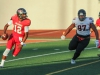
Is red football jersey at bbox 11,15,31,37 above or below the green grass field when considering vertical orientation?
above

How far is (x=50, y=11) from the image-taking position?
33.2 metres

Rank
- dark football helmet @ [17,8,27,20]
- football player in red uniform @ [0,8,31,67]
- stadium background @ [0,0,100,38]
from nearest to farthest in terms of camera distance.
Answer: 1. dark football helmet @ [17,8,27,20]
2. football player in red uniform @ [0,8,31,67]
3. stadium background @ [0,0,100,38]

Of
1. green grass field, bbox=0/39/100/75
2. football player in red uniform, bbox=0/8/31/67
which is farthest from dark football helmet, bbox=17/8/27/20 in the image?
green grass field, bbox=0/39/100/75

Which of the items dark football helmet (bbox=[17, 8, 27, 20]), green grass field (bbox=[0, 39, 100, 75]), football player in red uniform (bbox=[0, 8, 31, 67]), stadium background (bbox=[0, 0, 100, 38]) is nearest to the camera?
green grass field (bbox=[0, 39, 100, 75])

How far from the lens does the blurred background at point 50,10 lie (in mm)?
33000

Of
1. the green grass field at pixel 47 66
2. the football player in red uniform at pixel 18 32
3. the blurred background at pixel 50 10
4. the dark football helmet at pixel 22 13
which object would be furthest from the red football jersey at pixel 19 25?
the blurred background at pixel 50 10

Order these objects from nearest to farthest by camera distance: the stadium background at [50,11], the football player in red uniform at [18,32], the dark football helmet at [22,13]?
1. the dark football helmet at [22,13]
2. the football player in red uniform at [18,32]
3. the stadium background at [50,11]

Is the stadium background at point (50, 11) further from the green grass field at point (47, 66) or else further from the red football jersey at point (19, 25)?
the red football jersey at point (19, 25)

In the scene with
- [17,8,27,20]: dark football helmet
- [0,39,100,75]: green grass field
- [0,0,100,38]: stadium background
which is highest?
[17,8,27,20]: dark football helmet

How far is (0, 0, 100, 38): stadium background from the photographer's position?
3300 centimetres

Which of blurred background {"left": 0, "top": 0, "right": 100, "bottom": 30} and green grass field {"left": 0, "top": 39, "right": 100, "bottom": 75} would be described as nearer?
green grass field {"left": 0, "top": 39, "right": 100, "bottom": 75}

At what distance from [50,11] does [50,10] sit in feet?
0.33

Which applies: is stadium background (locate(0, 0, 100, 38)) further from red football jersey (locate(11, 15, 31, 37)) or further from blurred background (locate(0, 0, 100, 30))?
red football jersey (locate(11, 15, 31, 37))

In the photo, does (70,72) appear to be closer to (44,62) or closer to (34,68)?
(34,68)
